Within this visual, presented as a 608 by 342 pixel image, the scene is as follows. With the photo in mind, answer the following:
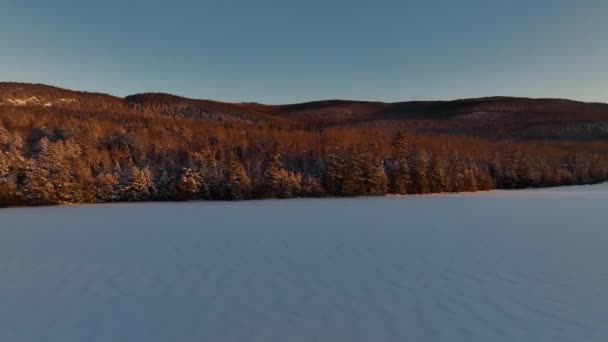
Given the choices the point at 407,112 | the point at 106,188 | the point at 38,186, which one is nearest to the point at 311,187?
the point at 106,188

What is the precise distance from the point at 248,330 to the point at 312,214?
1343cm

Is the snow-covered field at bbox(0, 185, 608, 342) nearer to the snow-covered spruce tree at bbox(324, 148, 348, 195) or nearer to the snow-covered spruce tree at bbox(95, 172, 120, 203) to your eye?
the snow-covered spruce tree at bbox(95, 172, 120, 203)

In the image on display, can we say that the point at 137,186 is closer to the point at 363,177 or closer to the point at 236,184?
the point at 236,184

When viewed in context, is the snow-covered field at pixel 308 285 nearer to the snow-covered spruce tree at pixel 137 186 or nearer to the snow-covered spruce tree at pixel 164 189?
the snow-covered spruce tree at pixel 137 186

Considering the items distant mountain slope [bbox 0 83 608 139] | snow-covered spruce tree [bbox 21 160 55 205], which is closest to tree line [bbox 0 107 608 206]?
snow-covered spruce tree [bbox 21 160 55 205]

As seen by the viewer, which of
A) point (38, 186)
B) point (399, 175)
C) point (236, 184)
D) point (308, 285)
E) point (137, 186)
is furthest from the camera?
point (399, 175)

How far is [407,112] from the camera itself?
126 meters

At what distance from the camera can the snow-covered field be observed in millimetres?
4758

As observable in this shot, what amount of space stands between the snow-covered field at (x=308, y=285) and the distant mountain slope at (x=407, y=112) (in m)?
65.6

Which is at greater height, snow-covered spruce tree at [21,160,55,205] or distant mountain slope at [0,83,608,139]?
distant mountain slope at [0,83,608,139]

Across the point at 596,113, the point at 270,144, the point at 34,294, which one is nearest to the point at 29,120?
the point at 270,144

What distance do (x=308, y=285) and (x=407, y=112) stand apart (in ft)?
421

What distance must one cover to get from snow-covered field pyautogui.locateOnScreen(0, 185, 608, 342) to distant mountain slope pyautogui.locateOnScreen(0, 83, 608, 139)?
6555 cm

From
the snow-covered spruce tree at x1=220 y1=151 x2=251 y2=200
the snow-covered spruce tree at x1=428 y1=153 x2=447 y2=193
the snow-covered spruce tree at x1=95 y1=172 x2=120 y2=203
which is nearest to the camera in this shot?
the snow-covered spruce tree at x1=95 y1=172 x2=120 y2=203
